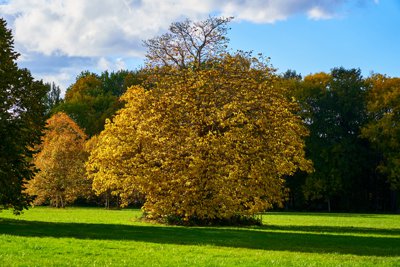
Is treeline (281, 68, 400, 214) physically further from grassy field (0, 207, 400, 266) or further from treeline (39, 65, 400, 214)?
grassy field (0, 207, 400, 266)

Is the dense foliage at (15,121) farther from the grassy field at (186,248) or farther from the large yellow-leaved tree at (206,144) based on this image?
the large yellow-leaved tree at (206,144)

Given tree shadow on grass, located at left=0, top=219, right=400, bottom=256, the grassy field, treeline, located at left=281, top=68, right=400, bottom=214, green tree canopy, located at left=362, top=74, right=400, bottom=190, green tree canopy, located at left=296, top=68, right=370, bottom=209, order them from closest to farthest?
the grassy field < tree shadow on grass, located at left=0, top=219, right=400, bottom=256 < green tree canopy, located at left=362, top=74, right=400, bottom=190 < treeline, located at left=281, top=68, right=400, bottom=214 < green tree canopy, located at left=296, top=68, right=370, bottom=209

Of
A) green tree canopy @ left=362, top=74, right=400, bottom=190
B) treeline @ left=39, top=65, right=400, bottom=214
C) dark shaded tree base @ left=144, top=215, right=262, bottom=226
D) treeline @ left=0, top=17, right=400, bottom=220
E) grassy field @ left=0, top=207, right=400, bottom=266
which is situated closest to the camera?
grassy field @ left=0, top=207, right=400, bottom=266

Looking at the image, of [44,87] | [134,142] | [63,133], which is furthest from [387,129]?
[44,87]

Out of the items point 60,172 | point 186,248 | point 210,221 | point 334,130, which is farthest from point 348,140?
point 186,248

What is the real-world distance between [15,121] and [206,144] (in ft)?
34.7

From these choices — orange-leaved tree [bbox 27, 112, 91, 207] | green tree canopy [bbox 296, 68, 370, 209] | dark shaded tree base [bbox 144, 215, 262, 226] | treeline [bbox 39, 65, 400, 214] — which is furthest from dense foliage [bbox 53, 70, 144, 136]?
dark shaded tree base [bbox 144, 215, 262, 226]

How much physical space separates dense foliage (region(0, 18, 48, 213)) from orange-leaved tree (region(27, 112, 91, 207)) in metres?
30.6

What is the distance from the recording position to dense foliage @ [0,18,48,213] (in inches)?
1159

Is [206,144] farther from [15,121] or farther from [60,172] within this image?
[60,172]

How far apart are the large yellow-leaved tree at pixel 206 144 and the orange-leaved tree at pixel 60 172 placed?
27.4m

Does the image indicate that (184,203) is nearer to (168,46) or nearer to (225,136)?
(225,136)

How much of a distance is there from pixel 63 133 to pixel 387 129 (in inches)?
1516

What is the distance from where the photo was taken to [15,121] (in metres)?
30.2
